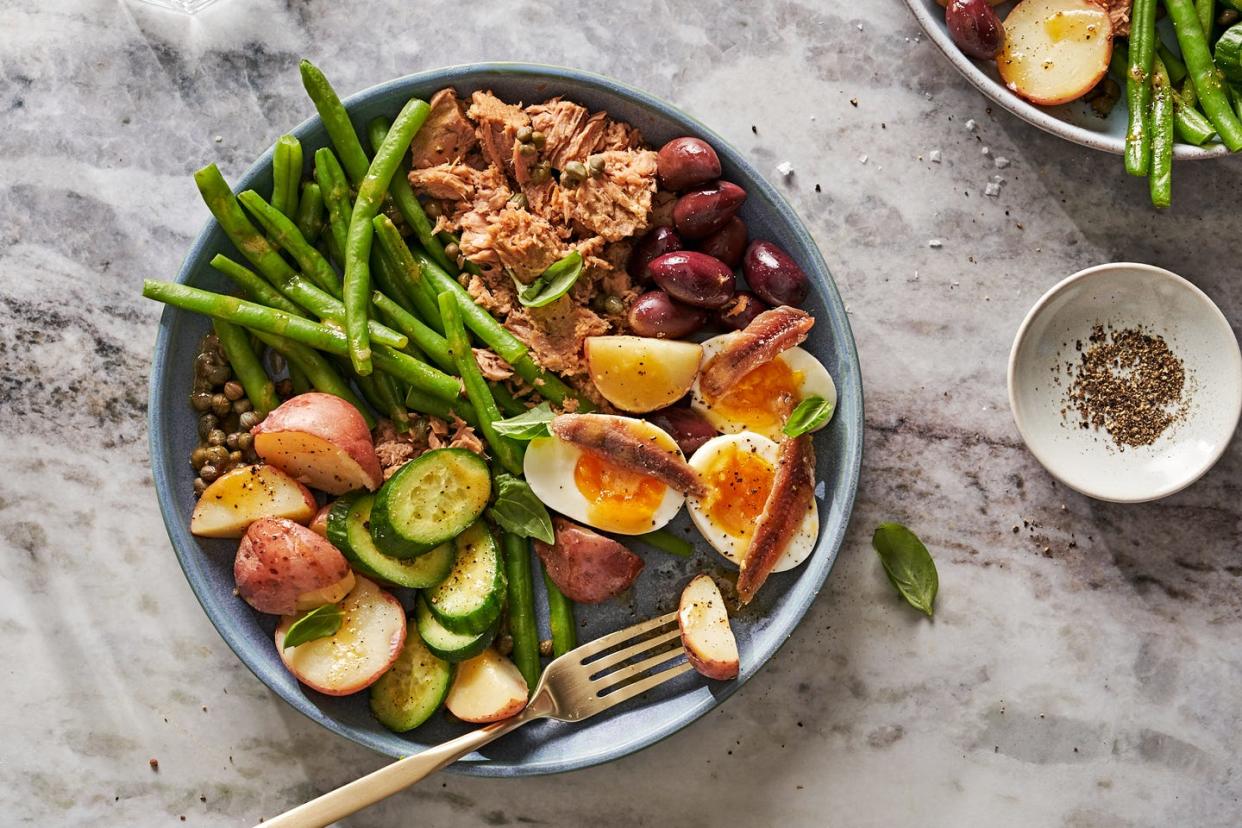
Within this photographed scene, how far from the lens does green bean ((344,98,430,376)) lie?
108 inches

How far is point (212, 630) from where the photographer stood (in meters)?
3.14

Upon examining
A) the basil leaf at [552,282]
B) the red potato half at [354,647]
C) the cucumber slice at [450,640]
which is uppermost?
the basil leaf at [552,282]

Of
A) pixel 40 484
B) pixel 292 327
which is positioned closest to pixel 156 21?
pixel 292 327

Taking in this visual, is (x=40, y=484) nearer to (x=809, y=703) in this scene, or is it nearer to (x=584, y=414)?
(x=584, y=414)

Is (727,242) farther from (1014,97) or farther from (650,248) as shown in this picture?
(1014,97)

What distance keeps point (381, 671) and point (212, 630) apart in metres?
0.70

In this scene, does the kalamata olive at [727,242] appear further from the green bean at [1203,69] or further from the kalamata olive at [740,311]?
the green bean at [1203,69]

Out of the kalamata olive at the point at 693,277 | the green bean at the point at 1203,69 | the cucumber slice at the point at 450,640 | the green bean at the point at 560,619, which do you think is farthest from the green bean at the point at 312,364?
the green bean at the point at 1203,69

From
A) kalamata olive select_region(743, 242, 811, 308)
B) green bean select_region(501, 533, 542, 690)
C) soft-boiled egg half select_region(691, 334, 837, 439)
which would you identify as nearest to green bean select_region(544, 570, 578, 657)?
green bean select_region(501, 533, 542, 690)

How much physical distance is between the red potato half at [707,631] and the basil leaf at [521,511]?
1.50 ft

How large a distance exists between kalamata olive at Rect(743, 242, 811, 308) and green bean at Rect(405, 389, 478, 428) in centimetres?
92

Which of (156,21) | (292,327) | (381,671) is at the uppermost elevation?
(156,21)

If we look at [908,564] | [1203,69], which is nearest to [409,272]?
[908,564]

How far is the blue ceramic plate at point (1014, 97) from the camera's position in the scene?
114 inches
